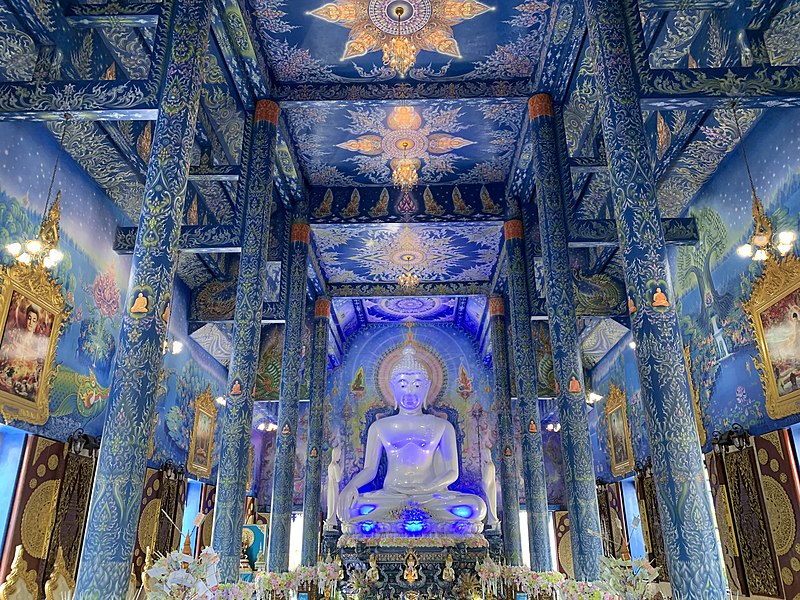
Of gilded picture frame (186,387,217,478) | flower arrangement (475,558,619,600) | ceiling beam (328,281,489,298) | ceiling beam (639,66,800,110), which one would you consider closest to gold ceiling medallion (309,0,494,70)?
ceiling beam (639,66,800,110)

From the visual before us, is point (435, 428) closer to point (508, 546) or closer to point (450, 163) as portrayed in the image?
point (508, 546)

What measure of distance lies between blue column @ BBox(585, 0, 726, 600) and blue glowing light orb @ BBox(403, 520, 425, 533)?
10269 millimetres

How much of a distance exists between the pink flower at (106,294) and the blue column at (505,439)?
8.97 meters

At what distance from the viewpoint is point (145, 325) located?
5141 millimetres

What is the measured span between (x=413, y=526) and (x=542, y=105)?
9.49m

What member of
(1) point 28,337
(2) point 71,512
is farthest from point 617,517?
(1) point 28,337

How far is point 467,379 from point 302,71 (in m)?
11.9

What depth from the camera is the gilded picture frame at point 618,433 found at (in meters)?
14.0

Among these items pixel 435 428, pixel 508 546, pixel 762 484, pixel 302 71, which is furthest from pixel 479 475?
pixel 302 71

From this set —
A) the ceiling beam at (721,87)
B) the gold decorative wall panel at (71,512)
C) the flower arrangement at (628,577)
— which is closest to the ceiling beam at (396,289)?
the gold decorative wall panel at (71,512)

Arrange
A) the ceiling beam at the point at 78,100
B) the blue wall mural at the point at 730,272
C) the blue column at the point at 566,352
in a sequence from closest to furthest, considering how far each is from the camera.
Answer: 1. the ceiling beam at the point at 78,100
2. the blue wall mural at the point at 730,272
3. the blue column at the point at 566,352

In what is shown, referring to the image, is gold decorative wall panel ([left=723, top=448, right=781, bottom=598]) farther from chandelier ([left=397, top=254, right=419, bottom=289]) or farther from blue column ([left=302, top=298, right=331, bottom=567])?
blue column ([left=302, top=298, right=331, bottom=567])

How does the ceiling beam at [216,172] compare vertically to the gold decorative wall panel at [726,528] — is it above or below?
above

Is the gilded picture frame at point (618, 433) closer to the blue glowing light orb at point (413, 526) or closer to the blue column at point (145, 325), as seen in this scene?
the blue glowing light orb at point (413, 526)
